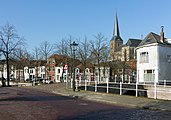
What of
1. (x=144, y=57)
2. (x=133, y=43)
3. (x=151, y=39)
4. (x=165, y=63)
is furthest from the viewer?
(x=133, y=43)

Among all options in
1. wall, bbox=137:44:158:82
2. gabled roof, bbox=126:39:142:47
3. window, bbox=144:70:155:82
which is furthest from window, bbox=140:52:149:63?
gabled roof, bbox=126:39:142:47

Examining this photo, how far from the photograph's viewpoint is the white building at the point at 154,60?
44.7 m

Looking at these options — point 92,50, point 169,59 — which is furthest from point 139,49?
point 92,50

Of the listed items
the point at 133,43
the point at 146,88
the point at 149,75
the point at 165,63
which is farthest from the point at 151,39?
the point at 133,43

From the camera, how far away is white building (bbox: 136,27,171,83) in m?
44.7

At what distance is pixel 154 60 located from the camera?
45000 mm

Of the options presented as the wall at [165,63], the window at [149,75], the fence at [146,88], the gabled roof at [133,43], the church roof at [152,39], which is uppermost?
the gabled roof at [133,43]

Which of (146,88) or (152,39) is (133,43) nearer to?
(152,39)

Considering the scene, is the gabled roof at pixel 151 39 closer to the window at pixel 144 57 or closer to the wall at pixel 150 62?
the wall at pixel 150 62

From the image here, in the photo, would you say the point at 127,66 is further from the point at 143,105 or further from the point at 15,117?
the point at 15,117

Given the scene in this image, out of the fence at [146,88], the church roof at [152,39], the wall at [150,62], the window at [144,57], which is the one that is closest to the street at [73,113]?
the fence at [146,88]

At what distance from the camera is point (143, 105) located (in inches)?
627

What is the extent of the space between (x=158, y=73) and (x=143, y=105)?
2956 cm

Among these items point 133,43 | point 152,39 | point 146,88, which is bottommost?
point 146,88
